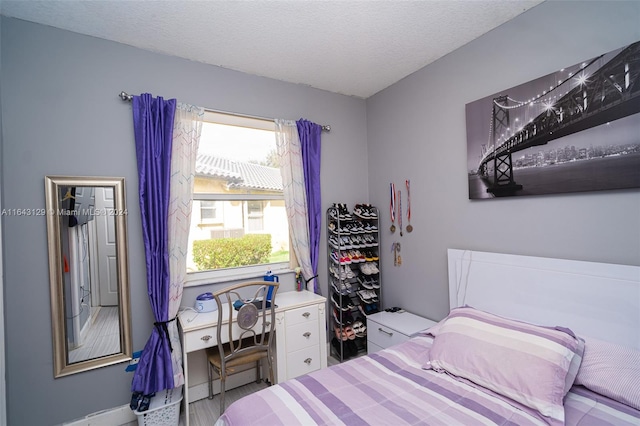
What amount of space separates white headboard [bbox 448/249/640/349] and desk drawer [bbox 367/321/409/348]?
1.71 feet

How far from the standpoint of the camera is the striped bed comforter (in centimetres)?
120

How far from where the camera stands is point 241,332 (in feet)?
7.06

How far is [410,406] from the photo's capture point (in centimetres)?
130

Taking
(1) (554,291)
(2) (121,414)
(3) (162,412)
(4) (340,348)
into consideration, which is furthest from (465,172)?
(2) (121,414)

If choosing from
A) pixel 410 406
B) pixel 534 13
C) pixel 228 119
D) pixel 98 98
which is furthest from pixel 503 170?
pixel 98 98

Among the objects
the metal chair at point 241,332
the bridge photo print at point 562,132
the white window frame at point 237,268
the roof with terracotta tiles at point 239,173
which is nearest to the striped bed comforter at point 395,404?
the metal chair at point 241,332

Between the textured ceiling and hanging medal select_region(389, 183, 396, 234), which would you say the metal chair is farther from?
the textured ceiling

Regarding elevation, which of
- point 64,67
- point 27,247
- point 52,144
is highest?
point 64,67

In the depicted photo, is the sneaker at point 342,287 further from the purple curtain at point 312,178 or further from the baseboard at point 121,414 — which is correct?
the baseboard at point 121,414

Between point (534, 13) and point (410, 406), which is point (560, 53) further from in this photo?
point (410, 406)

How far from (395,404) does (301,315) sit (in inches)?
47.4

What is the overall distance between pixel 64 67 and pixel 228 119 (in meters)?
1.13

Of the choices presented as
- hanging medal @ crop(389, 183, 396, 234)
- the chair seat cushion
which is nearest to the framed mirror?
the chair seat cushion

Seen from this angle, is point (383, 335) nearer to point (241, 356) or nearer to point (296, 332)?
point (296, 332)
